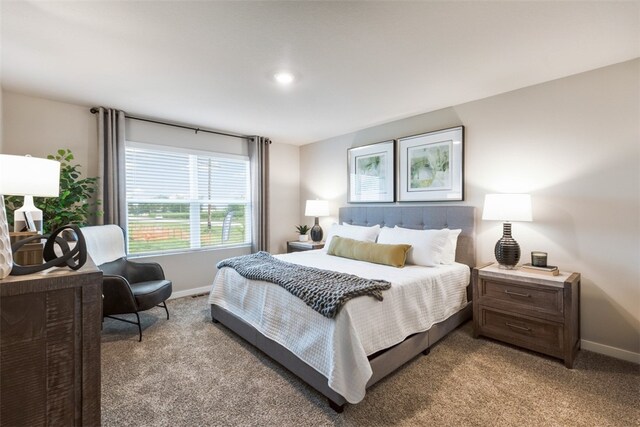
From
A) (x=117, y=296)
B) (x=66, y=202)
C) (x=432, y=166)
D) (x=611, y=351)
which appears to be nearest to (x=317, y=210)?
(x=432, y=166)

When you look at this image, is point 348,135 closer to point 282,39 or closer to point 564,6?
point 282,39

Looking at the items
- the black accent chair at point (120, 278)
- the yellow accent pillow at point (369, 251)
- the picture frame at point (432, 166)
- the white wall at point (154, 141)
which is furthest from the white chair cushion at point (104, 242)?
the picture frame at point (432, 166)

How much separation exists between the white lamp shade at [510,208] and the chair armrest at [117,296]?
3.41 meters

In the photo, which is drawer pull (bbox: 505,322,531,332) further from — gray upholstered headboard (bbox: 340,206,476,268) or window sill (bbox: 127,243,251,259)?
window sill (bbox: 127,243,251,259)

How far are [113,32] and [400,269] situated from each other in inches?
115

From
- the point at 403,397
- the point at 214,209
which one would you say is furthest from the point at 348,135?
the point at 403,397

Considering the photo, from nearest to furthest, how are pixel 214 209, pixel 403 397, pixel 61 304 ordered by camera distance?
pixel 61 304 < pixel 403 397 < pixel 214 209

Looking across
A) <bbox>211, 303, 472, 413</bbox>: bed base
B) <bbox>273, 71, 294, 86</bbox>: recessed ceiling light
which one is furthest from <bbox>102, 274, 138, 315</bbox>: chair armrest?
<bbox>273, 71, 294, 86</bbox>: recessed ceiling light

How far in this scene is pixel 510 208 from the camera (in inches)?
104

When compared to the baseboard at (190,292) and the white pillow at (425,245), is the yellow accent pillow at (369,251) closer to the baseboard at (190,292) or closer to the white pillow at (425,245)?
the white pillow at (425,245)

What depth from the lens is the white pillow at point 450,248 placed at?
3.09m

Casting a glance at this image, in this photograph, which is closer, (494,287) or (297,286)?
(297,286)

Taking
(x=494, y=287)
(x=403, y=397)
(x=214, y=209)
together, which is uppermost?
A: (x=214, y=209)

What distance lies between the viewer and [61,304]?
865 millimetres
